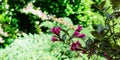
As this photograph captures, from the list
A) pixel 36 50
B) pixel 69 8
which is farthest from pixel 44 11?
pixel 36 50

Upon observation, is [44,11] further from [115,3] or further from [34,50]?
[115,3]

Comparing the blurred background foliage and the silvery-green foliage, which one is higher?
the blurred background foliage

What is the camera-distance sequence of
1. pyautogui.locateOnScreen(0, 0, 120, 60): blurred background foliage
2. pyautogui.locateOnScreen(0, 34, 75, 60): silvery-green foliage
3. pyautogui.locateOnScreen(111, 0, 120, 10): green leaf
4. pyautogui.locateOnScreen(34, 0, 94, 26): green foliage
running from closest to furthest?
pyautogui.locateOnScreen(111, 0, 120, 10): green leaf < pyautogui.locateOnScreen(0, 34, 75, 60): silvery-green foliage < pyautogui.locateOnScreen(0, 0, 120, 60): blurred background foliage < pyautogui.locateOnScreen(34, 0, 94, 26): green foliage

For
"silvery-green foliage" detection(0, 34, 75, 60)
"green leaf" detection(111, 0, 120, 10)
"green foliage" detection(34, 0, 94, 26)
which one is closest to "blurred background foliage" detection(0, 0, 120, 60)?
"green foliage" detection(34, 0, 94, 26)

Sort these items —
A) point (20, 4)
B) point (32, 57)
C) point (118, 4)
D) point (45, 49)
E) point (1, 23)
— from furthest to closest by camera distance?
point (20, 4) → point (1, 23) → point (45, 49) → point (32, 57) → point (118, 4)

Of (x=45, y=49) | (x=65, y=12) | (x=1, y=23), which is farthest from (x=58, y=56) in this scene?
(x=65, y=12)

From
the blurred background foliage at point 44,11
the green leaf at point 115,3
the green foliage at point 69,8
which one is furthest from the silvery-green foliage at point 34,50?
the green leaf at point 115,3

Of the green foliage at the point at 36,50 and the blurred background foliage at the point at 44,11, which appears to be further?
the blurred background foliage at the point at 44,11

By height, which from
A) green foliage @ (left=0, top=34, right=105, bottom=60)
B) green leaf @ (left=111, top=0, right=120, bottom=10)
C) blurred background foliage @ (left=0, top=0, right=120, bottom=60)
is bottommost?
green foliage @ (left=0, top=34, right=105, bottom=60)

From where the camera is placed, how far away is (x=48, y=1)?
6410mm

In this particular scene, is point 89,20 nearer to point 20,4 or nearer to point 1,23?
point 20,4

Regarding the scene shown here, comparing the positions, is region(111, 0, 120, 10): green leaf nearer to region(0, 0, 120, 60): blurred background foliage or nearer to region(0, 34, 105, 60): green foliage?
region(0, 34, 105, 60): green foliage

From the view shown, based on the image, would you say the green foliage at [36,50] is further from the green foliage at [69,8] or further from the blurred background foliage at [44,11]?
the green foliage at [69,8]

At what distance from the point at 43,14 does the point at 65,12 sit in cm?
62
